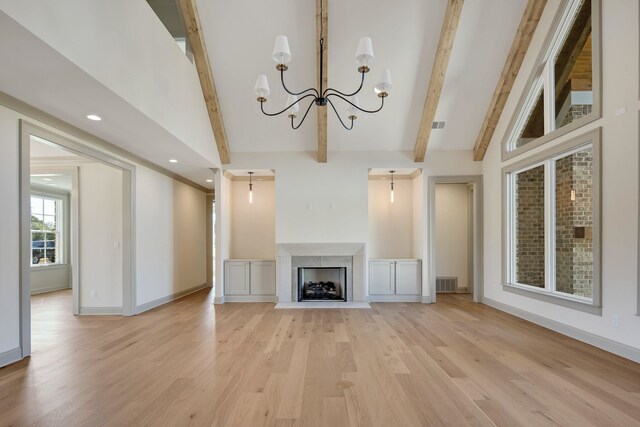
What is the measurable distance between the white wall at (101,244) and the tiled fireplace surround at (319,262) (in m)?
2.71

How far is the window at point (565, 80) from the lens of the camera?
380cm

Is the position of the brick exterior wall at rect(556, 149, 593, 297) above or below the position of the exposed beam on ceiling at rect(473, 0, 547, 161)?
below

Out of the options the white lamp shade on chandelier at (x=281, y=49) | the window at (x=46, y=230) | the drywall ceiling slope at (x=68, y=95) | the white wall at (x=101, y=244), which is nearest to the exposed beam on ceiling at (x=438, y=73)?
the white lamp shade on chandelier at (x=281, y=49)

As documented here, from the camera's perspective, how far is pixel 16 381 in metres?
2.89

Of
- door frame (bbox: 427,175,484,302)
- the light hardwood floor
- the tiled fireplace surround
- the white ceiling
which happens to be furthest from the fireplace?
the white ceiling

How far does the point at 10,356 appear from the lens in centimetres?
329

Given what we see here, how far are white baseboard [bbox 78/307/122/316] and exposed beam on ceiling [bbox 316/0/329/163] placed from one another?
432 centimetres

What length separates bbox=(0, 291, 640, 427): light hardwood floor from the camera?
2.32 meters

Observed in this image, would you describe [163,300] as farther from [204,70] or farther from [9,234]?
[204,70]

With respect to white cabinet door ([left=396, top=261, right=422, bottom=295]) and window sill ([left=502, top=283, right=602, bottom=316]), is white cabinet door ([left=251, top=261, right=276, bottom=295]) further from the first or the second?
window sill ([left=502, top=283, right=602, bottom=316])

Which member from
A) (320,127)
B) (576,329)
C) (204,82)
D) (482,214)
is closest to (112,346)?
(204,82)

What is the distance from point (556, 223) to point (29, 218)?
637 cm

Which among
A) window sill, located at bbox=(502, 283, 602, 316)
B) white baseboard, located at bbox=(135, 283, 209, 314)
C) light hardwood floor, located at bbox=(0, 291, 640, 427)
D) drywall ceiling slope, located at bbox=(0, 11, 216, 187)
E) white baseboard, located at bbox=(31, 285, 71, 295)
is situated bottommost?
white baseboard, located at bbox=(31, 285, 71, 295)

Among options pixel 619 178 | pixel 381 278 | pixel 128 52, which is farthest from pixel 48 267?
pixel 619 178
